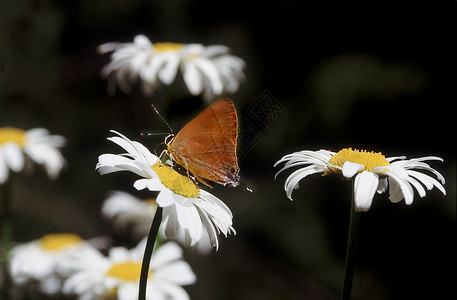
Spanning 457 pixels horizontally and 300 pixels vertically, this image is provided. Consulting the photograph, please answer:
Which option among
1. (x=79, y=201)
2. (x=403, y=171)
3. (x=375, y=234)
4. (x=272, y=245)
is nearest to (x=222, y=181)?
(x=403, y=171)

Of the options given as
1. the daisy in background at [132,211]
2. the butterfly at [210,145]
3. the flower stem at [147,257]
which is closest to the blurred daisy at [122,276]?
the butterfly at [210,145]

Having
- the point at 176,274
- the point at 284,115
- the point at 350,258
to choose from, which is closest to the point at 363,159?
the point at 350,258

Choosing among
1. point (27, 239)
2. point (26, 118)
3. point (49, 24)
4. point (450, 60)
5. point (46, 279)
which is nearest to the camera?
point (46, 279)

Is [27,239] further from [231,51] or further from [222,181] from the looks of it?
[222,181]

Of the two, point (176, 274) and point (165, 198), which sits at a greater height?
point (165, 198)

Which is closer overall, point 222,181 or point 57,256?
point 222,181

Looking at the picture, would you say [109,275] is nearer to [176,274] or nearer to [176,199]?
[176,274]
